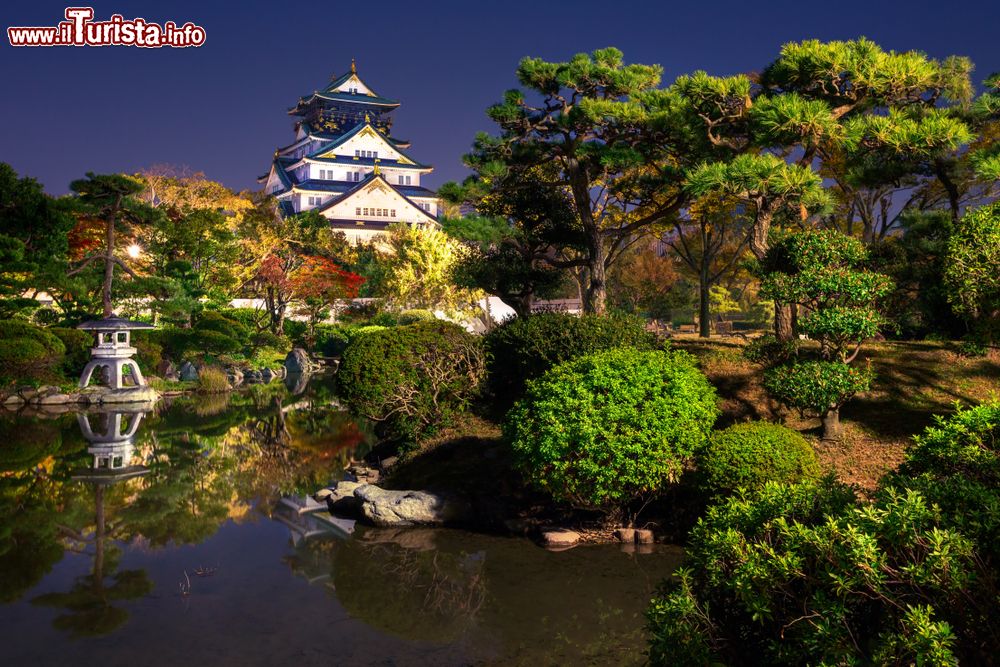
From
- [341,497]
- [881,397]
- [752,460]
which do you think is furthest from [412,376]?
[881,397]

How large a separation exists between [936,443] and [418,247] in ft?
121

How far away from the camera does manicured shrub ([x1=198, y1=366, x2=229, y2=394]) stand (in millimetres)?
28719

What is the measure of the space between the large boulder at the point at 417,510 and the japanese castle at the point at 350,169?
47100mm

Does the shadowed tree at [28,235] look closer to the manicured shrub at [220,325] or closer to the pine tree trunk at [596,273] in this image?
the manicured shrub at [220,325]

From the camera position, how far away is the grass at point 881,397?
11945 mm

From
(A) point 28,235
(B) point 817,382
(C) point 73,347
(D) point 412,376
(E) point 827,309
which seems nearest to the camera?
(B) point 817,382

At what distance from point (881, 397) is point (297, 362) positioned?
26961 millimetres

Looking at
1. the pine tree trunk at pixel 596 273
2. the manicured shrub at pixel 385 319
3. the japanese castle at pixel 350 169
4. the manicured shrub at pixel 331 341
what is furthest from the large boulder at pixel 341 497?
the japanese castle at pixel 350 169

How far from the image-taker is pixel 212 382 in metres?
28.8

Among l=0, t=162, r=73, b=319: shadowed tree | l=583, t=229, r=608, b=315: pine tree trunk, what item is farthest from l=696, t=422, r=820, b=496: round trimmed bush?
l=0, t=162, r=73, b=319: shadowed tree

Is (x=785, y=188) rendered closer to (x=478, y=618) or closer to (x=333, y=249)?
(x=478, y=618)

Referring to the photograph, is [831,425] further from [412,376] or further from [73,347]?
[73,347]

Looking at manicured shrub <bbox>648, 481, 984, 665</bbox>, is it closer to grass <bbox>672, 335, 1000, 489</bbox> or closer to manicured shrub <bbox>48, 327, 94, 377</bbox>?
grass <bbox>672, 335, 1000, 489</bbox>

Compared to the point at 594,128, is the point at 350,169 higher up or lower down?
higher up
